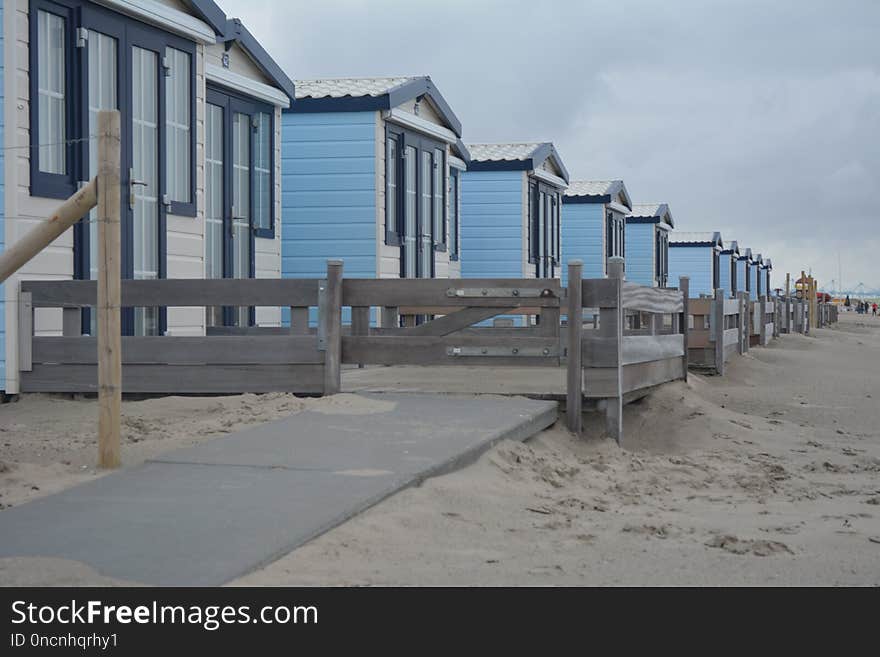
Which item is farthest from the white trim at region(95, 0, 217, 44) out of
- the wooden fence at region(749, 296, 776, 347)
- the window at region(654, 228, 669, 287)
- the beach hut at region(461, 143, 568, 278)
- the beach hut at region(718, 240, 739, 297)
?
the beach hut at region(718, 240, 739, 297)

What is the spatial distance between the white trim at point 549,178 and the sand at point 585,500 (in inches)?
512

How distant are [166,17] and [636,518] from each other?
7.25 metres

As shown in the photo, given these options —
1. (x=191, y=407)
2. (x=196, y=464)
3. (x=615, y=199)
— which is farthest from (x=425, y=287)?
(x=615, y=199)

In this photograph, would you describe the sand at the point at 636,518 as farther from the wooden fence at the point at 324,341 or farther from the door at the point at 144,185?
the door at the point at 144,185

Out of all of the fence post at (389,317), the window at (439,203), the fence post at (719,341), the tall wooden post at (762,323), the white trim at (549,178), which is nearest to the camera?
the fence post at (389,317)

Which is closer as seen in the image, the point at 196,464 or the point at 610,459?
the point at 196,464

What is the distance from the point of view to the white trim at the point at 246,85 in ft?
41.1

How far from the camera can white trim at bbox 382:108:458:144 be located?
1601 cm

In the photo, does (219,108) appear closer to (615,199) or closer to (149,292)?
(149,292)

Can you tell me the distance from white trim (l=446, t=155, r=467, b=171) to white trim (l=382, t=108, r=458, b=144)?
5.04 ft

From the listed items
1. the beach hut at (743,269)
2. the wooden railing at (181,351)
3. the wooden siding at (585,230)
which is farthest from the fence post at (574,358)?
the beach hut at (743,269)

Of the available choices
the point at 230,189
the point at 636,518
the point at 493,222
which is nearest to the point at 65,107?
the point at 230,189

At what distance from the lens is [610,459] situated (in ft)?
26.0
